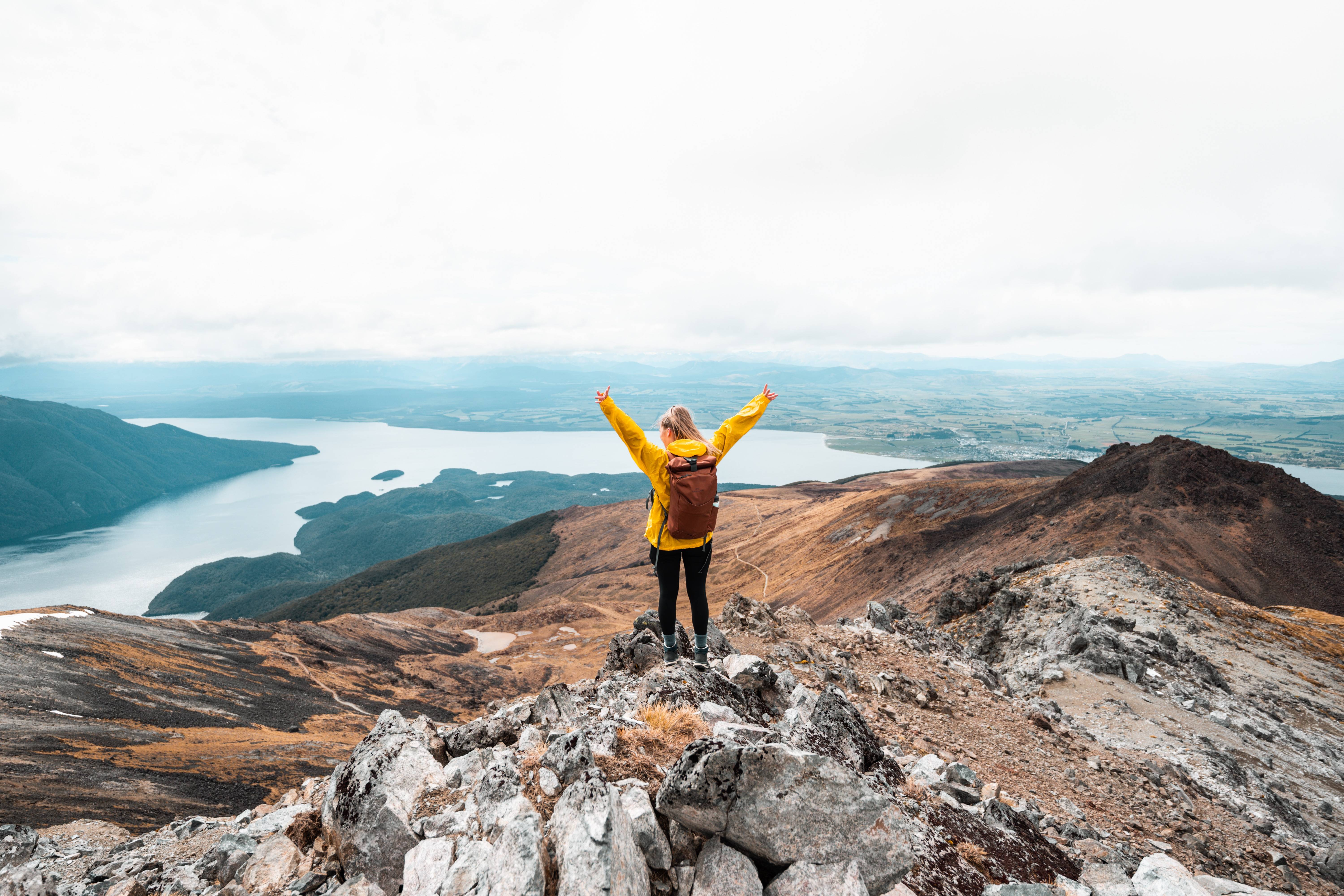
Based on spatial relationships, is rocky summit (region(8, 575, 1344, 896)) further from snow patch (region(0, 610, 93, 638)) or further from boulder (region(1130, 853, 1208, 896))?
snow patch (region(0, 610, 93, 638))

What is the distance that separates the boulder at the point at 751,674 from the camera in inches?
327

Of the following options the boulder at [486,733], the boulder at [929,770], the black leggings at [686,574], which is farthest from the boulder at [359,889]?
the boulder at [929,770]

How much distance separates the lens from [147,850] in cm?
848

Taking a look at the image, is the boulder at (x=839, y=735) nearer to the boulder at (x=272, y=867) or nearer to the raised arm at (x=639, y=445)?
the raised arm at (x=639, y=445)

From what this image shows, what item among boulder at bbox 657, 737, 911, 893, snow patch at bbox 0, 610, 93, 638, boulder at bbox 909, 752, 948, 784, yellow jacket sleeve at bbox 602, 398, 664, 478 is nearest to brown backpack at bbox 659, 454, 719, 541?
yellow jacket sleeve at bbox 602, 398, 664, 478

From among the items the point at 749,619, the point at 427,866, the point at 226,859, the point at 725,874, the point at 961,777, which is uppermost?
the point at 725,874

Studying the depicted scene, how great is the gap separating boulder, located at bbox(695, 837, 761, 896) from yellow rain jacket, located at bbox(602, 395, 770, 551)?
3.15 meters

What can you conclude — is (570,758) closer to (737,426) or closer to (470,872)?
(470,872)

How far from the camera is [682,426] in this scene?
23.4ft

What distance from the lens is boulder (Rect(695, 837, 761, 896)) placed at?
4.04m

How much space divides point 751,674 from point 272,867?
235 inches

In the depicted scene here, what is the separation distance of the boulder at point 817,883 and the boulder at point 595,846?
39.0 inches

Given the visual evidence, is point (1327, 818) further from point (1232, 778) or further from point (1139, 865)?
point (1139, 865)

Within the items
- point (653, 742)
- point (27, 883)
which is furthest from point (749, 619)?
point (27, 883)
